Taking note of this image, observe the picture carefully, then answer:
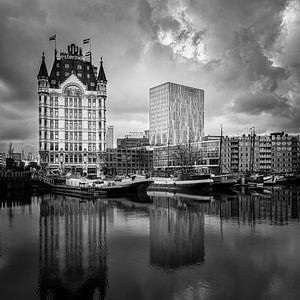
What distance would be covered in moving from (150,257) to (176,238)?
7.49m

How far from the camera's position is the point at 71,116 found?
133 meters

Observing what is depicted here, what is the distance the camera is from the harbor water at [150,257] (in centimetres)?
2156

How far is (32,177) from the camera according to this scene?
119 m

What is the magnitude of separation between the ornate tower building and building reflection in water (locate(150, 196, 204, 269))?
272ft

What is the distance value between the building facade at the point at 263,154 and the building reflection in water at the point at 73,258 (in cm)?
14825

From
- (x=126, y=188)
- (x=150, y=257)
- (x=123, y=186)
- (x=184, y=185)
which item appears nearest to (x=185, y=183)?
(x=184, y=185)

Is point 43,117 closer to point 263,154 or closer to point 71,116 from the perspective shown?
point 71,116

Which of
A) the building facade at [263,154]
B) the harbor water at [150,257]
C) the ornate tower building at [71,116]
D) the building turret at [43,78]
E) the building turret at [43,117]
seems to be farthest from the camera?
the building facade at [263,154]

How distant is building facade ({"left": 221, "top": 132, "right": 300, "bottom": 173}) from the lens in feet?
612

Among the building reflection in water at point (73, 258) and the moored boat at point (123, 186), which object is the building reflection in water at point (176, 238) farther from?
the moored boat at point (123, 186)

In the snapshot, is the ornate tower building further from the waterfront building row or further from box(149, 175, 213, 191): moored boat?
the waterfront building row

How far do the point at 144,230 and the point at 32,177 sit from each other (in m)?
87.9

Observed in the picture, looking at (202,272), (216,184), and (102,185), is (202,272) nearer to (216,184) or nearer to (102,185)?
(102,185)

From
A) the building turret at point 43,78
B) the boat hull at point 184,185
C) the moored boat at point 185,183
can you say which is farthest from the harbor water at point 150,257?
the building turret at point 43,78
